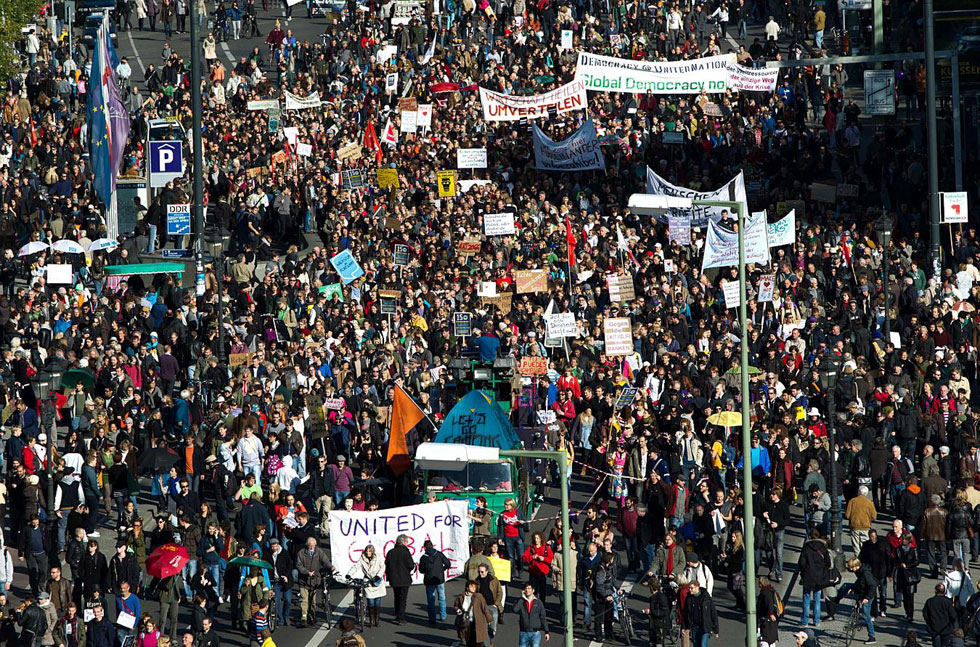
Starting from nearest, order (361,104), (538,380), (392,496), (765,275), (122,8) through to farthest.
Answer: (392,496)
(538,380)
(765,275)
(361,104)
(122,8)

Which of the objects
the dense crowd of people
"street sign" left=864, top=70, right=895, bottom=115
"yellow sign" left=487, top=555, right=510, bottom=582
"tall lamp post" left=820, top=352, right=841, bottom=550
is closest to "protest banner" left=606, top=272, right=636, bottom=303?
the dense crowd of people

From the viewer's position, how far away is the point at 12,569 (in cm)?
2988

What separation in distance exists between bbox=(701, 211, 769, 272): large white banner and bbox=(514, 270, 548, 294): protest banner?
3.16 meters

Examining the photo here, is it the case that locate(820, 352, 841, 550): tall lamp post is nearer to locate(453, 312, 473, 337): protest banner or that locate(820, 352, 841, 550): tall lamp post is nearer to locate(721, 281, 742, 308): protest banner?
locate(721, 281, 742, 308): protest banner

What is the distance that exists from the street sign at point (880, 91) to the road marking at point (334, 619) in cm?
1961

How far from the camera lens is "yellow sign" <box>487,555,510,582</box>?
Result: 27.9 metres

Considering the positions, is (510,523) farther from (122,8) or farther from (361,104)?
(122,8)

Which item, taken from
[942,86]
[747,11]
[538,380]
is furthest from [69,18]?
[538,380]

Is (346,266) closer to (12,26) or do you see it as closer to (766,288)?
(766,288)

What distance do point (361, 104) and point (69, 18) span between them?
14.5m

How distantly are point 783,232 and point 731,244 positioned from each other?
1.40 meters

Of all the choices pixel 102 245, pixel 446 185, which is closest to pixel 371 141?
pixel 446 185

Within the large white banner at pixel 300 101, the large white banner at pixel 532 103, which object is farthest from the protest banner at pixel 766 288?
the large white banner at pixel 300 101

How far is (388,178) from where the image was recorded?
45938 millimetres
